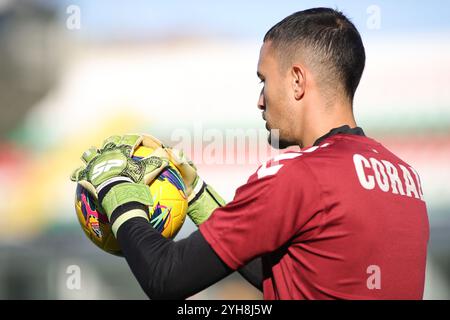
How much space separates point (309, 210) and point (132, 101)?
20.9 ft

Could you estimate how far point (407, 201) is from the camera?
5.84 feet

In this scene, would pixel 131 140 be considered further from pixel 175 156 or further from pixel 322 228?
pixel 322 228

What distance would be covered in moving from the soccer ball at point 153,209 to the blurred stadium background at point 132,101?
185 inches

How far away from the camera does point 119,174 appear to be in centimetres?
199

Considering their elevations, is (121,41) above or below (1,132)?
above

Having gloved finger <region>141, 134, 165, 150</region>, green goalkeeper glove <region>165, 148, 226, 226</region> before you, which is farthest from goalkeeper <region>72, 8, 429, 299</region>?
green goalkeeper glove <region>165, 148, 226, 226</region>

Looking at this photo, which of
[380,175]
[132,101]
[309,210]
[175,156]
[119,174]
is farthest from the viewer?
[132,101]

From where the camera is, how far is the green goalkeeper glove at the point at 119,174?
189cm

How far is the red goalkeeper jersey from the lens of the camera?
162cm

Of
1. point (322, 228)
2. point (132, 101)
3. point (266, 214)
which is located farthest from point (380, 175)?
point (132, 101)

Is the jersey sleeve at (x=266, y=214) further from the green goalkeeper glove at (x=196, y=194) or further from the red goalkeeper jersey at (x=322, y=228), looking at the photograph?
the green goalkeeper glove at (x=196, y=194)

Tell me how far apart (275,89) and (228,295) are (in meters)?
4.61
